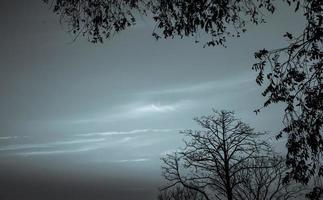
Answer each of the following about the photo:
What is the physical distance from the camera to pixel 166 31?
6.49 m

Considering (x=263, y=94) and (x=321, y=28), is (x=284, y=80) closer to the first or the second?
(x=263, y=94)

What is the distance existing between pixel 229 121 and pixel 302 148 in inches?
592

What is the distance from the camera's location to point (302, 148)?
5.92 metres

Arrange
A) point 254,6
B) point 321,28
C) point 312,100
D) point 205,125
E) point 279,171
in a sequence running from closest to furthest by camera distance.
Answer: point 321,28
point 312,100
point 254,6
point 205,125
point 279,171

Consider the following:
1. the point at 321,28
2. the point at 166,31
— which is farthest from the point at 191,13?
the point at 321,28

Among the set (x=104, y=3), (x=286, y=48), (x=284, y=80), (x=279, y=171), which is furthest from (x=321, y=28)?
(x=279, y=171)

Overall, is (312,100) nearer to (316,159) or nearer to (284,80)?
(284,80)

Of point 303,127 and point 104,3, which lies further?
point 104,3

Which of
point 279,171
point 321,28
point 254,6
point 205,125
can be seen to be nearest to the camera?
point 321,28

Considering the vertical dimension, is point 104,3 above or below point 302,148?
above

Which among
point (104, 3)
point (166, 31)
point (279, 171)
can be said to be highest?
point (104, 3)

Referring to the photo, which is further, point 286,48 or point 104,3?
point 104,3

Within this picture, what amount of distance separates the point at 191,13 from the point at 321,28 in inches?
79.4

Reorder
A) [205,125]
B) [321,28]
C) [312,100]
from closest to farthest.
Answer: [321,28], [312,100], [205,125]
